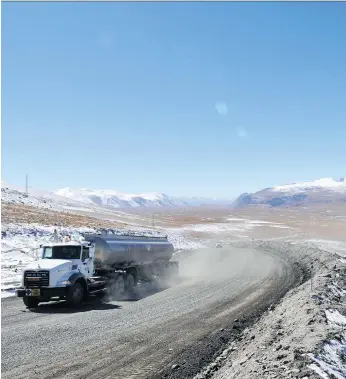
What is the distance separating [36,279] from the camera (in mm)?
19016

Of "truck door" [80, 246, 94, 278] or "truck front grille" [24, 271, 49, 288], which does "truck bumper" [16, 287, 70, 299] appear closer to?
"truck front grille" [24, 271, 49, 288]

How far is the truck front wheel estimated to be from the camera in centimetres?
1922

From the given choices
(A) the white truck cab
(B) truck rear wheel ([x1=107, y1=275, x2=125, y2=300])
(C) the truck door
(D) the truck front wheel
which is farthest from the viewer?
(B) truck rear wheel ([x1=107, y1=275, x2=125, y2=300])

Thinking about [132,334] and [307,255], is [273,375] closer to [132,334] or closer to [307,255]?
[132,334]

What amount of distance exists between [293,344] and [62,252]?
1326 cm

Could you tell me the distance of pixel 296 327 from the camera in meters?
13.2

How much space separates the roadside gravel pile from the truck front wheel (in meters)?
7.85

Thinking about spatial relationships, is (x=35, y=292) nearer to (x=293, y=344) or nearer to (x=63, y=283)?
(x=63, y=283)

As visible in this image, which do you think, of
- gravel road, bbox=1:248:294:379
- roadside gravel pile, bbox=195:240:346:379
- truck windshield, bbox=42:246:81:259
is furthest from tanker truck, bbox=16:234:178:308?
roadside gravel pile, bbox=195:240:346:379

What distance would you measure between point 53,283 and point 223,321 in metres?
8.00

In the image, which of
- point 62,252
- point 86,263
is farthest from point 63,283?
point 86,263

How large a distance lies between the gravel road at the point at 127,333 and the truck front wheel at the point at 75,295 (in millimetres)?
588

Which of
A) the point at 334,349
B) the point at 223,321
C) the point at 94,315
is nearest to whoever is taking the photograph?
the point at 334,349

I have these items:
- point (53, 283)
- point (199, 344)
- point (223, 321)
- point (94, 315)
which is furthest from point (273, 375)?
point (53, 283)
